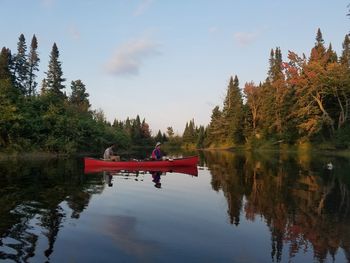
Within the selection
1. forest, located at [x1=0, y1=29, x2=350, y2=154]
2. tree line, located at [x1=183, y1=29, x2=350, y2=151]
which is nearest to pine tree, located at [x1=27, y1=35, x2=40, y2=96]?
forest, located at [x1=0, y1=29, x2=350, y2=154]

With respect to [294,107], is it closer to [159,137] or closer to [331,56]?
[331,56]

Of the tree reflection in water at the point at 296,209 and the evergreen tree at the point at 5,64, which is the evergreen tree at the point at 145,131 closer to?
the evergreen tree at the point at 5,64

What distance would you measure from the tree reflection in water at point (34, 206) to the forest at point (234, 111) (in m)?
23.6

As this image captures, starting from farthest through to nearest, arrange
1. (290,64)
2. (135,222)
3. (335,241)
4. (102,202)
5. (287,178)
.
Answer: (290,64), (287,178), (102,202), (135,222), (335,241)

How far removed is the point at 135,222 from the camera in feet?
39.0

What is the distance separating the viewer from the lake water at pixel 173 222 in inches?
343

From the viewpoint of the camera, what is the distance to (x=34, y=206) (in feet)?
45.4

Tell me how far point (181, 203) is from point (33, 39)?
266ft

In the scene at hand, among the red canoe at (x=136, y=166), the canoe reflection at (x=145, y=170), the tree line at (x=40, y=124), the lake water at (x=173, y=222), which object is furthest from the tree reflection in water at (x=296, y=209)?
the tree line at (x=40, y=124)

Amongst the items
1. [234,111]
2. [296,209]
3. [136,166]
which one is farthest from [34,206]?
[234,111]

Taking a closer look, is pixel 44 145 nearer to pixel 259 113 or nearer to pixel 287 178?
pixel 287 178

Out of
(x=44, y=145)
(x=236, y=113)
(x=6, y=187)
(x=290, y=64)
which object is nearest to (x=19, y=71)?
(x=44, y=145)

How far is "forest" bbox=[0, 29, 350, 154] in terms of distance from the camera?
45750mm

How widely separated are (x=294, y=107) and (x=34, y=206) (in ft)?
208
